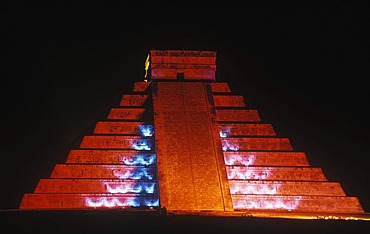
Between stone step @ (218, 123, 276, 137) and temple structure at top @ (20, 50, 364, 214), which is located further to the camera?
stone step @ (218, 123, 276, 137)

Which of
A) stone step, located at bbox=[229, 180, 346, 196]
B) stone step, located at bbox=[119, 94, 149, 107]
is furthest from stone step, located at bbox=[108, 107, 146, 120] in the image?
stone step, located at bbox=[229, 180, 346, 196]

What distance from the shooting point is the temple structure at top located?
91.7ft

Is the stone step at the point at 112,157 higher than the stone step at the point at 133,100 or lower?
lower

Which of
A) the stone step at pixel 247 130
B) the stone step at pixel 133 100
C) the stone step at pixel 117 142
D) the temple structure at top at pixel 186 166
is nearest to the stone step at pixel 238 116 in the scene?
the temple structure at top at pixel 186 166

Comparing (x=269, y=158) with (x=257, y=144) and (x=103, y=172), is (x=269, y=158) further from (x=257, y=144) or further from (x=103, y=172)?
(x=103, y=172)

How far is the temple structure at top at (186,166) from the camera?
91.7 feet

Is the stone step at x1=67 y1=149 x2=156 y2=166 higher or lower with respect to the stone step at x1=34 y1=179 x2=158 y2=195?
higher

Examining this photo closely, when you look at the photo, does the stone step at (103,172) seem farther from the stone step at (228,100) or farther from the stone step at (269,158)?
the stone step at (228,100)

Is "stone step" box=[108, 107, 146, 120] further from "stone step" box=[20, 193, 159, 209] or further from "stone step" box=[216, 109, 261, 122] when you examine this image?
"stone step" box=[20, 193, 159, 209]

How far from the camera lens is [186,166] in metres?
29.2

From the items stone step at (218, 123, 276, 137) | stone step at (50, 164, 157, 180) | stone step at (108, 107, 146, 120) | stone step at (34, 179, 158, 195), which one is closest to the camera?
stone step at (34, 179, 158, 195)

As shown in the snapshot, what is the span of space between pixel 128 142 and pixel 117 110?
255 cm

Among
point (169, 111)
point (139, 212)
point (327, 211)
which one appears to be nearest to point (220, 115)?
point (169, 111)

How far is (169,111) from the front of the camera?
1264 inches
